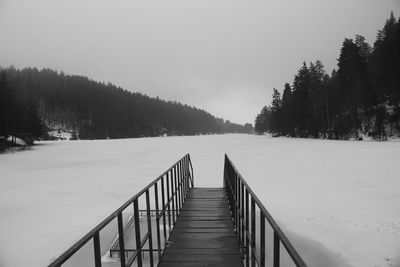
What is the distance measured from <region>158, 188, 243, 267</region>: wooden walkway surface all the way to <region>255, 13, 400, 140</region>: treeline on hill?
42449mm

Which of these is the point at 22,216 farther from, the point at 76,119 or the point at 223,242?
the point at 76,119

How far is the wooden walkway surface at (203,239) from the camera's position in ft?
13.5

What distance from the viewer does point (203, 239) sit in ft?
16.2

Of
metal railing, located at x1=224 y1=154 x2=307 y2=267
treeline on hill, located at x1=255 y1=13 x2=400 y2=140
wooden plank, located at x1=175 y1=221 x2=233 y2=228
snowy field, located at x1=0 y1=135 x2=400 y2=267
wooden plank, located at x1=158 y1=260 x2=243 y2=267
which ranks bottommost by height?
snowy field, located at x1=0 y1=135 x2=400 y2=267

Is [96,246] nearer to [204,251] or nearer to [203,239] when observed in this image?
[204,251]

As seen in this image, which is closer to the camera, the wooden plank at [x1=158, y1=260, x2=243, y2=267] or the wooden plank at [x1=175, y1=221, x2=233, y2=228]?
the wooden plank at [x1=158, y1=260, x2=243, y2=267]

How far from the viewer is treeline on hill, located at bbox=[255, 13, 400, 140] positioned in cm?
3903

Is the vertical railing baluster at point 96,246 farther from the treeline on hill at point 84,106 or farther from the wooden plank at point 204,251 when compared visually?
the treeline on hill at point 84,106

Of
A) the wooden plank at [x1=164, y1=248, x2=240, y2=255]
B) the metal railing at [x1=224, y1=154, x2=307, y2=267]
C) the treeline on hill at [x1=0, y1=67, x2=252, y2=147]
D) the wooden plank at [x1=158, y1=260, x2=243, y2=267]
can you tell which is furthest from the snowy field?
the treeline on hill at [x1=0, y1=67, x2=252, y2=147]

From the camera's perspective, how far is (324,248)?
688 centimetres

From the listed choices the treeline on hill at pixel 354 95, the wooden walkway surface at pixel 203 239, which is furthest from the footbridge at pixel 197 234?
the treeline on hill at pixel 354 95

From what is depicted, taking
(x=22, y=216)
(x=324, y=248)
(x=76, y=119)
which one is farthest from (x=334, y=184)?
(x=76, y=119)

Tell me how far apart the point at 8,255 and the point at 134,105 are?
15599 centimetres

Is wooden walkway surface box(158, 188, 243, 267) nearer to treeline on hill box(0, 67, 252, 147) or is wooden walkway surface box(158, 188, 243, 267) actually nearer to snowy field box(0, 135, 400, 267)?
snowy field box(0, 135, 400, 267)
